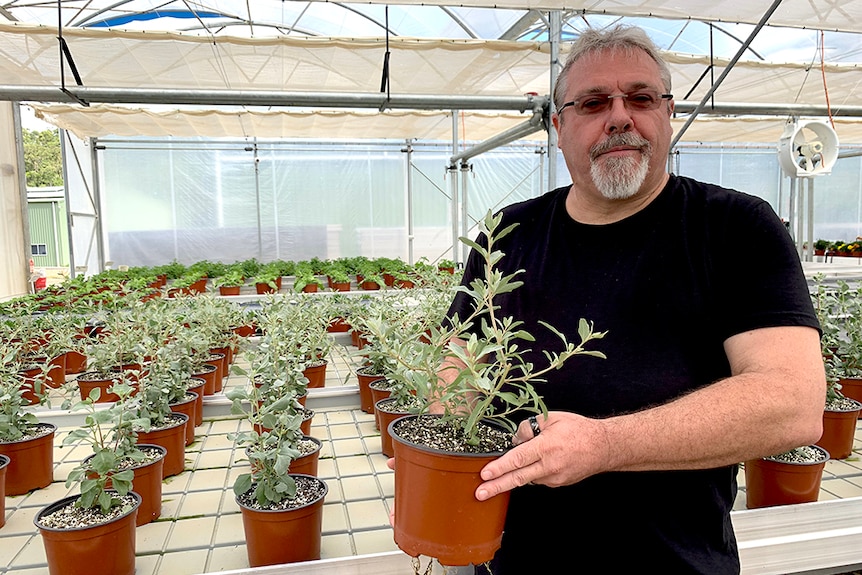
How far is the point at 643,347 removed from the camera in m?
1.13

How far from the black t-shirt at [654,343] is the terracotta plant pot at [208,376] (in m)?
2.75

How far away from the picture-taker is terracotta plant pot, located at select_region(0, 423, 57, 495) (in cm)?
244

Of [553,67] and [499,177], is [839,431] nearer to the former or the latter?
[553,67]

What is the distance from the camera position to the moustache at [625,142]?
1.18 meters

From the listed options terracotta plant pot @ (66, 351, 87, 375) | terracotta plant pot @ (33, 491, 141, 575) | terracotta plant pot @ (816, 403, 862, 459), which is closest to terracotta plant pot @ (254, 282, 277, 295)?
terracotta plant pot @ (66, 351, 87, 375)

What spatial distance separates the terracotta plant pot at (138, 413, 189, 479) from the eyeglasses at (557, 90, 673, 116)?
2.21 meters

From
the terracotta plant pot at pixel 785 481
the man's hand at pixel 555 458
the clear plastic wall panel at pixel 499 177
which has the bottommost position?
the terracotta plant pot at pixel 785 481

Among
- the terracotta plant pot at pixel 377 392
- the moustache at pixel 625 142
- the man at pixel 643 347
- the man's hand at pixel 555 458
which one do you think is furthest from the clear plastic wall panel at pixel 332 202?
the man's hand at pixel 555 458

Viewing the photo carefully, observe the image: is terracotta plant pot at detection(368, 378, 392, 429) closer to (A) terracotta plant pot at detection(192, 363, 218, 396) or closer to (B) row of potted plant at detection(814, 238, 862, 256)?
(A) terracotta plant pot at detection(192, 363, 218, 396)

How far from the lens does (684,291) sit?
111 cm

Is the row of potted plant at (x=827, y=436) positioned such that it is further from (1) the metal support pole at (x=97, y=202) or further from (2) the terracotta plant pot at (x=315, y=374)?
(1) the metal support pole at (x=97, y=202)

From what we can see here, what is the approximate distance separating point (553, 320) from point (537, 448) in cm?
41

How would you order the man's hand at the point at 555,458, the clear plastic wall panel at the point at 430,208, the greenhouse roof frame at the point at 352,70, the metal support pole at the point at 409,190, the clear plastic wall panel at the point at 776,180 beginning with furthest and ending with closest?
the clear plastic wall panel at the point at 776,180, the clear plastic wall panel at the point at 430,208, the metal support pole at the point at 409,190, the greenhouse roof frame at the point at 352,70, the man's hand at the point at 555,458

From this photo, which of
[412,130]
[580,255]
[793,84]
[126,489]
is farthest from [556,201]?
[412,130]
